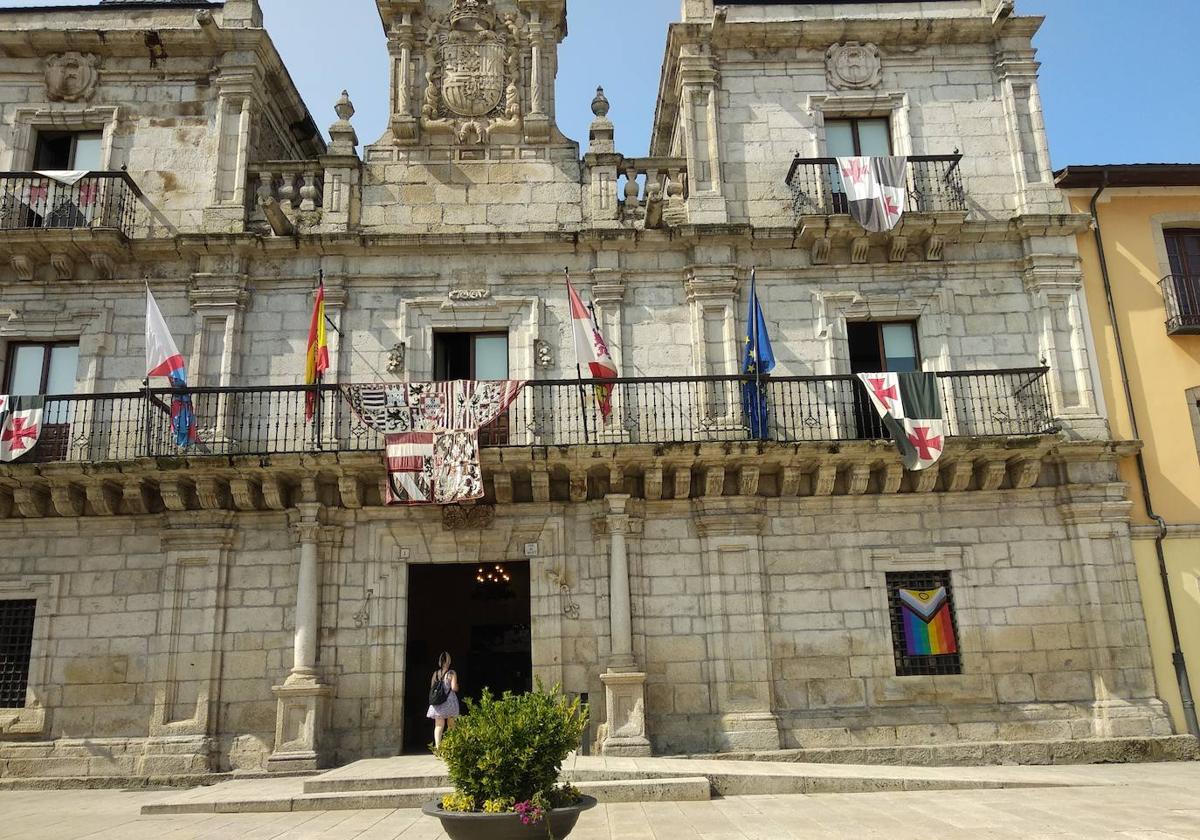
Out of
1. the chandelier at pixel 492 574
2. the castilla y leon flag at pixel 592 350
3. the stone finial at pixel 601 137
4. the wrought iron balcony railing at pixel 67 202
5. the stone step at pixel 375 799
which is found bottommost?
the stone step at pixel 375 799

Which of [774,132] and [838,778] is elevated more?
[774,132]

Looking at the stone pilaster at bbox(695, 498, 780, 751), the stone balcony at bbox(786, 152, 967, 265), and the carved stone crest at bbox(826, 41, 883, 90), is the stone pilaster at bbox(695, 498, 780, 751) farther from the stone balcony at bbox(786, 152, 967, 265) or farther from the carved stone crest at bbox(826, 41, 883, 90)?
the carved stone crest at bbox(826, 41, 883, 90)

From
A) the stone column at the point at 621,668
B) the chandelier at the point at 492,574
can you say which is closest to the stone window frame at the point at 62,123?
the chandelier at the point at 492,574

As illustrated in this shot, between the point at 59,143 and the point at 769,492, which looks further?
the point at 59,143

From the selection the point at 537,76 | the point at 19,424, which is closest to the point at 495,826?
the point at 19,424

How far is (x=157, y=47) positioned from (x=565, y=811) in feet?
50.2

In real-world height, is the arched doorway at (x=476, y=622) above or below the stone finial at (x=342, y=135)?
below

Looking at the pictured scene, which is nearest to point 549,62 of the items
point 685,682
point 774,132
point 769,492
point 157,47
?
point 774,132

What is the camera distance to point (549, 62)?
16594 mm

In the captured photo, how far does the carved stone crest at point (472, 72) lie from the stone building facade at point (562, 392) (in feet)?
0.24

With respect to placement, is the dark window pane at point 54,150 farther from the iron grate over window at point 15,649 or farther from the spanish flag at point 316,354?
the iron grate over window at point 15,649

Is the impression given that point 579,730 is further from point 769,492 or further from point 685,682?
point 769,492

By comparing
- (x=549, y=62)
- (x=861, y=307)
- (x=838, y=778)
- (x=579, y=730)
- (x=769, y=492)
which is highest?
(x=549, y=62)

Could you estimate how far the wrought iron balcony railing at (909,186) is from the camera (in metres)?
15.7
